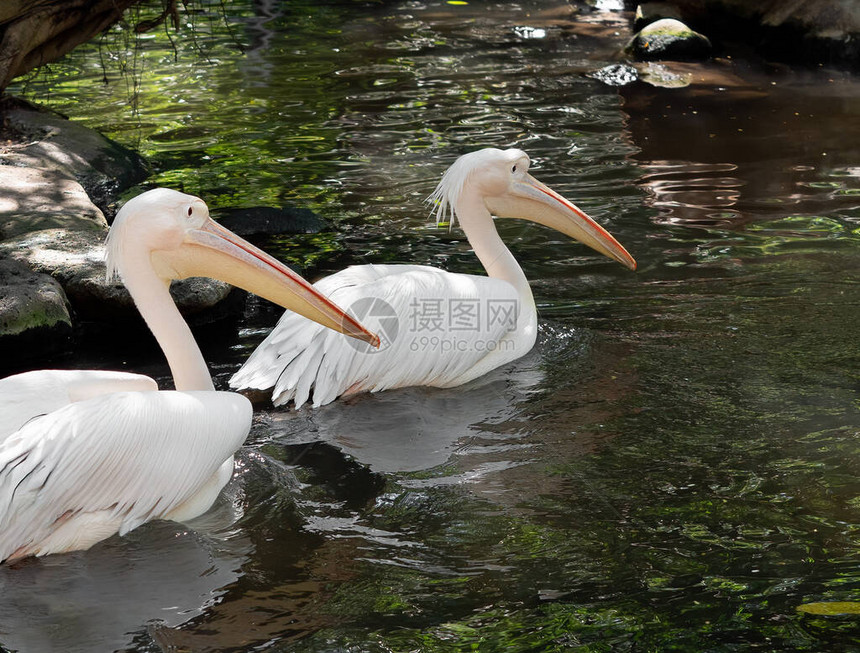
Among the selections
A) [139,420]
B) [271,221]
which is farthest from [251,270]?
[271,221]

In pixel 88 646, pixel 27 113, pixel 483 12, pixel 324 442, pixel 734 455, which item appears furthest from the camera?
pixel 483 12

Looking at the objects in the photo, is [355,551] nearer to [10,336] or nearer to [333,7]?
[10,336]

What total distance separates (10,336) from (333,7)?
11.2m

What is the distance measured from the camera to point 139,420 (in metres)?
3.12

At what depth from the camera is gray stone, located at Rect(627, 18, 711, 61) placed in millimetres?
10867

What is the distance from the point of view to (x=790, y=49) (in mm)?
10945

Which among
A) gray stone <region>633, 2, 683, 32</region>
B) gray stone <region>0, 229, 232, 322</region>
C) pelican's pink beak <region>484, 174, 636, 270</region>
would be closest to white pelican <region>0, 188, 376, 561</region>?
gray stone <region>0, 229, 232, 322</region>

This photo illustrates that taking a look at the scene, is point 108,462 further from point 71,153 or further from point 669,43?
point 669,43

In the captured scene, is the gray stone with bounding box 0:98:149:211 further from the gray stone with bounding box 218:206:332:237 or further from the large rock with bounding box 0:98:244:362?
the gray stone with bounding box 218:206:332:237

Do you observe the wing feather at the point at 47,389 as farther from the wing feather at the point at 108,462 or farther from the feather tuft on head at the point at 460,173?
the feather tuft on head at the point at 460,173

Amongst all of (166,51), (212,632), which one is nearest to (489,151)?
(212,632)

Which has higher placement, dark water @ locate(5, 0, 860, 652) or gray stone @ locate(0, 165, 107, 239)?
gray stone @ locate(0, 165, 107, 239)

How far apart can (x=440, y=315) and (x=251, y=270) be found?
1.20m

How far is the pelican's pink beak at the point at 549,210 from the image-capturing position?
500 centimetres
